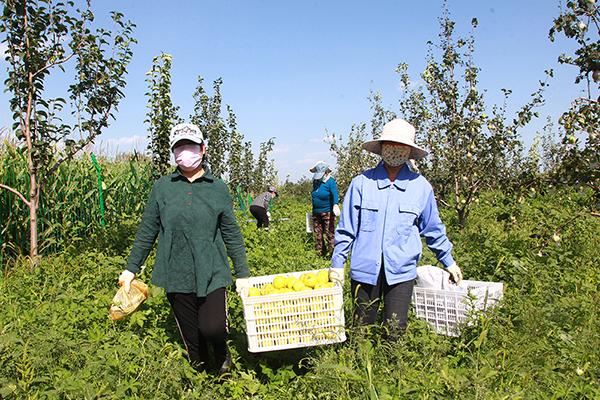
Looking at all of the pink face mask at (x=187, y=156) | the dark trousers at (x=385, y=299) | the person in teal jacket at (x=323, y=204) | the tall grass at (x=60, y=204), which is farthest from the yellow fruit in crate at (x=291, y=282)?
the person in teal jacket at (x=323, y=204)

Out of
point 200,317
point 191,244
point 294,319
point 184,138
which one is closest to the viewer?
point 294,319

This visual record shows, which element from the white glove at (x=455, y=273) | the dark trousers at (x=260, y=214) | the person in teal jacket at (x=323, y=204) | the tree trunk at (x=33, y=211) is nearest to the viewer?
the white glove at (x=455, y=273)

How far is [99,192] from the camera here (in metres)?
8.84

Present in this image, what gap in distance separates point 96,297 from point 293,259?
10.5 ft

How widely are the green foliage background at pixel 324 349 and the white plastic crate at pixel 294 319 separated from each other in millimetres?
140

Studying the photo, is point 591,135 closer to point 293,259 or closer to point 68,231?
point 293,259

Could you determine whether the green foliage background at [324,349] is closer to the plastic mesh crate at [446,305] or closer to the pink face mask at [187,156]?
the plastic mesh crate at [446,305]

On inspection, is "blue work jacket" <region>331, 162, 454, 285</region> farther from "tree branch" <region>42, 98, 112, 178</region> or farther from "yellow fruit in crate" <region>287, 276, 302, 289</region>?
"tree branch" <region>42, 98, 112, 178</region>

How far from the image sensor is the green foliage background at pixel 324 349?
9.74 ft

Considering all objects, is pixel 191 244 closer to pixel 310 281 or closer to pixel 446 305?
pixel 310 281

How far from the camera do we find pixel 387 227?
147 inches

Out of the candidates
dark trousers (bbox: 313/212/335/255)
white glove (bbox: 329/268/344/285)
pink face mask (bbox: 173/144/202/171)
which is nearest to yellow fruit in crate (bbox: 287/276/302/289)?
white glove (bbox: 329/268/344/285)

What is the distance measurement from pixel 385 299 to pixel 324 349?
0.63 metres

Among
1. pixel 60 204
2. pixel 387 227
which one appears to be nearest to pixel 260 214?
pixel 60 204
